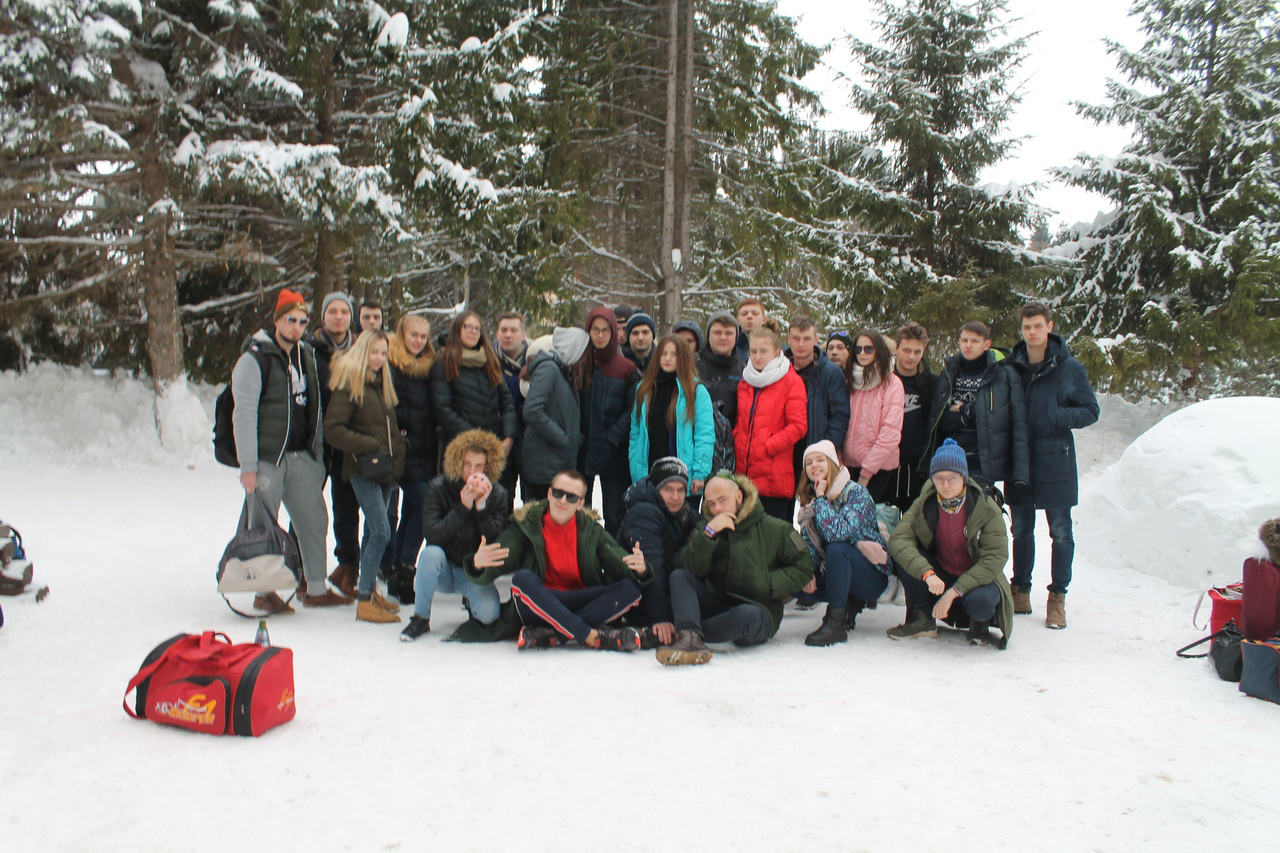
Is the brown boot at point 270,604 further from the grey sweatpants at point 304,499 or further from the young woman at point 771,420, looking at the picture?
the young woman at point 771,420

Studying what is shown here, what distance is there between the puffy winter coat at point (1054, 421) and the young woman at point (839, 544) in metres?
1.15

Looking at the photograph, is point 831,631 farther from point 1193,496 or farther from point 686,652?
point 1193,496

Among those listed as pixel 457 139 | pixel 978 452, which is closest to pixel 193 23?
pixel 457 139

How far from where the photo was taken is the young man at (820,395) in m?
6.05

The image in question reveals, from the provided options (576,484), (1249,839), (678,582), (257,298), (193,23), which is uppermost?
(193,23)

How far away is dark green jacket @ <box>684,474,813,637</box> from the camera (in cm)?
502

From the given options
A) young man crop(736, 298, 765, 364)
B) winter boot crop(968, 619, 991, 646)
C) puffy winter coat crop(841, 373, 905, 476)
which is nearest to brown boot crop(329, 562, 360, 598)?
young man crop(736, 298, 765, 364)

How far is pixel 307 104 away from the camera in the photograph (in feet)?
39.0

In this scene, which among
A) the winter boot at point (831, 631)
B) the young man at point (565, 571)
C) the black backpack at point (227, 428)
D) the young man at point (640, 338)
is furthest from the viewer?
the young man at point (640, 338)

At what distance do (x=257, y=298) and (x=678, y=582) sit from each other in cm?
1051

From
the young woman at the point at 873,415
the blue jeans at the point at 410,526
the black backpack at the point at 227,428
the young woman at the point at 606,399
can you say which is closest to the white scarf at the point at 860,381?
the young woman at the point at 873,415

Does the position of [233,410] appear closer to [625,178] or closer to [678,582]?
[678,582]

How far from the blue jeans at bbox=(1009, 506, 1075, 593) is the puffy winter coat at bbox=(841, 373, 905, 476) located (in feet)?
3.01

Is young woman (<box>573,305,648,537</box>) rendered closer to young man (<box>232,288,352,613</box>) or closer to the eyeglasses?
the eyeglasses
